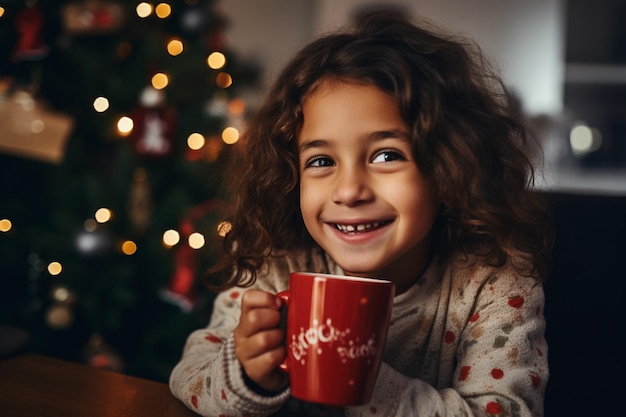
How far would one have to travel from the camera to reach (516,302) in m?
0.79

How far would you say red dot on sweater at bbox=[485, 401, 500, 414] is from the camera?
68cm

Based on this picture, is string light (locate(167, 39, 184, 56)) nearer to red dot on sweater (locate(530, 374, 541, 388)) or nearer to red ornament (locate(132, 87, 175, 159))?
red ornament (locate(132, 87, 175, 159))

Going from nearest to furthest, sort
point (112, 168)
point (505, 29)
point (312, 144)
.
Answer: point (312, 144) → point (112, 168) → point (505, 29)

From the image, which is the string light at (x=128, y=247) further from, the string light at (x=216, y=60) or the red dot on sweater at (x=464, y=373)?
the red dot on sweater at (x=464, y=373)

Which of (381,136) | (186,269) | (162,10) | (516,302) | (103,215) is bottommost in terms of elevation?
(186,269)

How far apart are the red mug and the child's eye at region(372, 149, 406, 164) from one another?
0.21 meters

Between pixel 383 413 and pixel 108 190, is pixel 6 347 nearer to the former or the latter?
pixel 383 413

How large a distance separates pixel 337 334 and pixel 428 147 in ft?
0.96

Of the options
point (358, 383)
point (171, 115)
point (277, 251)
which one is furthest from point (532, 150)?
point (171, 115)

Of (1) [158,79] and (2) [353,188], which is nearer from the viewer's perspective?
(2) [353,188]

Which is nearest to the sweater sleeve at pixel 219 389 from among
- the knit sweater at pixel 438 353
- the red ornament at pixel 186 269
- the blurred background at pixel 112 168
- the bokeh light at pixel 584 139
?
the knit sweater at pixel 438 353

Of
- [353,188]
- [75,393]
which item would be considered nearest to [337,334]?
[353,188]

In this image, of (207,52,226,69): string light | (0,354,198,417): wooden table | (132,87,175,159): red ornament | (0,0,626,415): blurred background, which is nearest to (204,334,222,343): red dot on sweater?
(0,354,198,417): wooden table

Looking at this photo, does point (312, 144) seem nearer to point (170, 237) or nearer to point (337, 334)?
point (337, 334)
